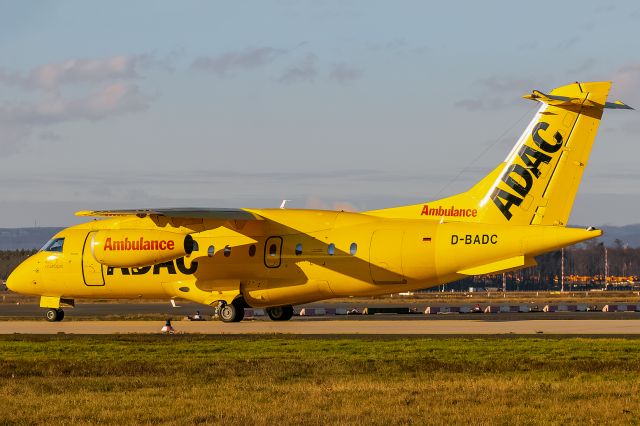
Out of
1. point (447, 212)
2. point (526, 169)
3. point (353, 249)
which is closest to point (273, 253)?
point (353, 249)

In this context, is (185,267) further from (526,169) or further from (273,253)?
(526,169)

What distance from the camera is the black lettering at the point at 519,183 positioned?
4184 centimetres

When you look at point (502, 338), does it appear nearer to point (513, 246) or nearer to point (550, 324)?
point (513, 246)

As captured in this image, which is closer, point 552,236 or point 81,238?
point 552,236

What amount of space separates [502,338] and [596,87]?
11.3 meters

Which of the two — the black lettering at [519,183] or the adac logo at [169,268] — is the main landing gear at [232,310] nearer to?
the adac logo at [169,268]

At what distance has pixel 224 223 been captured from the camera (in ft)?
156

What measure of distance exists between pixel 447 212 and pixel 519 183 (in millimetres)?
3474

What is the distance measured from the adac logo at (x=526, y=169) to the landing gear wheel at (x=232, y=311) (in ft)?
40.9

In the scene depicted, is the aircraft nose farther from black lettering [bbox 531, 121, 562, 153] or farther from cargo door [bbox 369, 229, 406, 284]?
black lettering [bbox 531, 121, 562, 153]

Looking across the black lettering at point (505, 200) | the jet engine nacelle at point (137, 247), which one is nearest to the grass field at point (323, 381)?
the black lettering at point (505, 200)

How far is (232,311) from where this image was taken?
156 feet

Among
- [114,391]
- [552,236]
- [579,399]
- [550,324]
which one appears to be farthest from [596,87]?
[114,391]

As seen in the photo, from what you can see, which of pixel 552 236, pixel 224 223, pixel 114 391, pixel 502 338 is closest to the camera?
pixel 114 391
